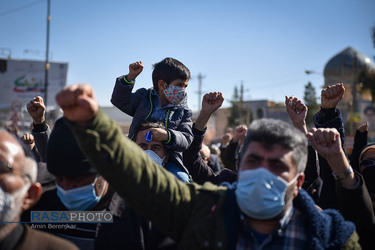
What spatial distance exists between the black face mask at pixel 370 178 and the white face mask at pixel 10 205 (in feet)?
8.95

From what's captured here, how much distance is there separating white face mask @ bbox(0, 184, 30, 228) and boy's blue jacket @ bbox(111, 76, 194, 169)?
1.56m

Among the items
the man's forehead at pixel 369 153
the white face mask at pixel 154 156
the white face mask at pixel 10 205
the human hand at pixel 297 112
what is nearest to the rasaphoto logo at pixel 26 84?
the white face mask at pixel 154 156

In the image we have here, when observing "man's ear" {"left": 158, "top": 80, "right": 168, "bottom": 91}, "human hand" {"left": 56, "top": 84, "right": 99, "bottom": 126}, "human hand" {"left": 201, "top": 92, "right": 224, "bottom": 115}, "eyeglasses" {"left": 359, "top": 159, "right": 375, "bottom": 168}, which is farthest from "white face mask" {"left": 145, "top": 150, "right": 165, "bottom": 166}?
"eyeglasses" {"left": 359, "top": 159, "right": 375, "bottom": 168}

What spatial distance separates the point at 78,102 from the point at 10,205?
2.06 feet

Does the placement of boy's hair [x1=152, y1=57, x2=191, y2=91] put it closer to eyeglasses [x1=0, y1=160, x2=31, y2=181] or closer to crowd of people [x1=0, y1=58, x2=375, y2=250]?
crowd of people [x1=0, y1=58, x2=375, y2=250]

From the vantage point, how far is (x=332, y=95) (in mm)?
3020

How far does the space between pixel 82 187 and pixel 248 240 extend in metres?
1.02

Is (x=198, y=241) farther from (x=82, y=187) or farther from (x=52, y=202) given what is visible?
(x=52, y=202)

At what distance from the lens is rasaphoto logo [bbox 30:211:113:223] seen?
90.3 inches

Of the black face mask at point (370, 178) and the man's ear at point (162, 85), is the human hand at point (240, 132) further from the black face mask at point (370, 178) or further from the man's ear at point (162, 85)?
the black face mask at point (370, 178)

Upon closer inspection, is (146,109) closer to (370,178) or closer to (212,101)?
(212,101)

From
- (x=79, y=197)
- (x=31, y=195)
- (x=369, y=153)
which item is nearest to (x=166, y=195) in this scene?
(x=79, y=197)

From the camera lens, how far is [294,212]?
216cm

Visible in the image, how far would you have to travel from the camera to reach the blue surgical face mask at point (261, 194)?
192 centimetres
